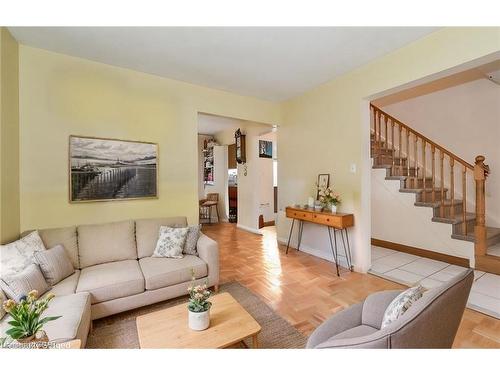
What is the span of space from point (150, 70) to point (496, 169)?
5311 millimetres

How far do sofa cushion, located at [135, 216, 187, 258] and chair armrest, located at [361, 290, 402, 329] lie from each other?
2290 millimetres

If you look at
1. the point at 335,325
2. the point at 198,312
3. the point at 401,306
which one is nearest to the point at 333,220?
the point at 335,325

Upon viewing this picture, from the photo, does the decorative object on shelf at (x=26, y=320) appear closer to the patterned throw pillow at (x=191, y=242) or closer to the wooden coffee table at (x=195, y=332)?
the wooden coffee table at (x=195, y=332)

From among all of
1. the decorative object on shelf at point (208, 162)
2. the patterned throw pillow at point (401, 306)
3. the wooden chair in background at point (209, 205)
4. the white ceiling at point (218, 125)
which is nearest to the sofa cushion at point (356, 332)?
the patterned throw pillow at point (401, 306)

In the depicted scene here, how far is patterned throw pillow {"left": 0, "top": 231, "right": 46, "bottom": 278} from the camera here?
5.84 feet

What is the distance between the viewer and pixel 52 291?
188 cm

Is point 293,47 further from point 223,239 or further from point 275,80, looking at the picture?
point 223,239

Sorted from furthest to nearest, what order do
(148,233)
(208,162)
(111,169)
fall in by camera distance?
(208,162)
(111,169)
(148,233)

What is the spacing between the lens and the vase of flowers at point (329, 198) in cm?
338

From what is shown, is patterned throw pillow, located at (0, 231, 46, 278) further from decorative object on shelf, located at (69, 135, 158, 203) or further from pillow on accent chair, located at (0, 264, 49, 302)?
decorative object on shelf, located at (69, 135, 158, 203)

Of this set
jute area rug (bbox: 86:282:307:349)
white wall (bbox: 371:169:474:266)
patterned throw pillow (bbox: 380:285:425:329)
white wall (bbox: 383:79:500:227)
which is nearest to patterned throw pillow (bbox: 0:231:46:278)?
jute area rug (bbox: 86:282:307:349)

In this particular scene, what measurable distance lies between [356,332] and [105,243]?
100.0 inches

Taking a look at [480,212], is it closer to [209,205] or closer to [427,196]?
[427,196]

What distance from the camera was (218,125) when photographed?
608cm
